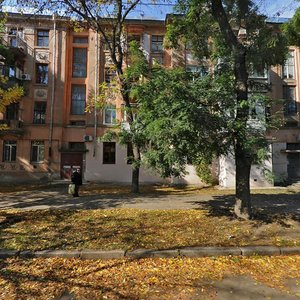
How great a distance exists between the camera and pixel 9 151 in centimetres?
2395

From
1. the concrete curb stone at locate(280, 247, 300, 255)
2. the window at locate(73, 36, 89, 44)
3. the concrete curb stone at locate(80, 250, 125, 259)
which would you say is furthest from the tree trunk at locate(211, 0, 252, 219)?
the window at locate(73, 36, 89, 44)

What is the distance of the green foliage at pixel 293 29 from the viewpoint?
9805 mm

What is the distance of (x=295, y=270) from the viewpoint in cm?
501

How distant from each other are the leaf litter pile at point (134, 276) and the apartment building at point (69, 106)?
17.8m

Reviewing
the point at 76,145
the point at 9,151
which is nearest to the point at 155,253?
the point at 76,145

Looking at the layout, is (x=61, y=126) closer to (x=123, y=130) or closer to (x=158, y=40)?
(x=158, y=40)

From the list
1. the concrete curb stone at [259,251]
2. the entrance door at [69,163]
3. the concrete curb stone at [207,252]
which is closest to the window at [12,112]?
the entrance door at [69,163]

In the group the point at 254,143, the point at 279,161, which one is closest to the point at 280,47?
the point at 254,143

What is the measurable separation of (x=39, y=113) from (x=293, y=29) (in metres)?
20.3

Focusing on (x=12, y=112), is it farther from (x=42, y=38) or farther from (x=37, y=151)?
(x=42, y=38)

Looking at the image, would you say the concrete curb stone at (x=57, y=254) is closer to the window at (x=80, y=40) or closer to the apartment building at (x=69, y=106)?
the apartment building at (x=69, y=106)

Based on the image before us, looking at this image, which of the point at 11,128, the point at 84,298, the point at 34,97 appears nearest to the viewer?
the point at 84,298

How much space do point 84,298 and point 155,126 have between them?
3761 millimetres

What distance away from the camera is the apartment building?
76.9 ft
